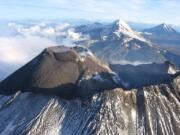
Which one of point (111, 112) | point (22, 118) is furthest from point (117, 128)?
point (22, 118)

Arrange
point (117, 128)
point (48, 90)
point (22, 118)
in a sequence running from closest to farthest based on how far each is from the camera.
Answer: point (117, 128) < point (22, 118) < point (48, 90)

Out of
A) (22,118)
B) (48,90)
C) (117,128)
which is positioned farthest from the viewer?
(48,90)

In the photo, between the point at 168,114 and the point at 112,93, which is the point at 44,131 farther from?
the point at 168,114

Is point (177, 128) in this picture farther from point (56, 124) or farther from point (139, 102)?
point (56, 124)

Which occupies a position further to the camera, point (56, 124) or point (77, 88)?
point (77, 88)

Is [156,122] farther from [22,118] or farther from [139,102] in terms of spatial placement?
[22,118]

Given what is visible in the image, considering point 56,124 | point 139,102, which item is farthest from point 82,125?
point 139,102

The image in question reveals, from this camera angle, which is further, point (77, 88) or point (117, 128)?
point (77, 88)
